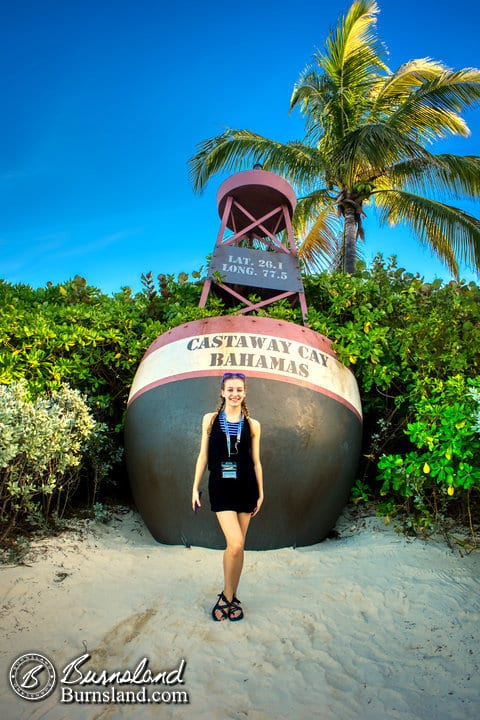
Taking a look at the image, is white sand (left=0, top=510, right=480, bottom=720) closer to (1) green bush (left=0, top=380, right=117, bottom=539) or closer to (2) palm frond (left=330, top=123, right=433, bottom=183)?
(1) green bush (left=0, top=380, right=117, bottom=539)

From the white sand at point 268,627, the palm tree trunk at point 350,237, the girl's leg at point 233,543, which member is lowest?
the white sand at point 268,627

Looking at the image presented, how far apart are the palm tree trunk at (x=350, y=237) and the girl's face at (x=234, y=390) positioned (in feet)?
27.6

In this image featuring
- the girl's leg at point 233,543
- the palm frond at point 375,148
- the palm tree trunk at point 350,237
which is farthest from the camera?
the palm tree trunk at point 350,237

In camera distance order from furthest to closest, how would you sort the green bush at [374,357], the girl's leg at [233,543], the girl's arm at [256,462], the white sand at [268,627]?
the green bush at [374,357]
the girl's arm at [256,462]
the girl's leg at [233,543]
the white sand at [268,627]

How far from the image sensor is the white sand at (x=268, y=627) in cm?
254

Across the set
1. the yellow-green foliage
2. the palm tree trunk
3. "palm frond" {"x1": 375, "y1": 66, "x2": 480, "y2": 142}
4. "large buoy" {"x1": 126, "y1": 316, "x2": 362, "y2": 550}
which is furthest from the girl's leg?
"palm frond" {"x1": 375, "y1": 66, "x2": 480, "y2": 142}

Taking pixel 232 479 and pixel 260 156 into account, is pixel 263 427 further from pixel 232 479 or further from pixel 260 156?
pixel 260 156

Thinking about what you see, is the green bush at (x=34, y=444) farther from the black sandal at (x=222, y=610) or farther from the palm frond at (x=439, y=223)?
the palm frond at (x=439, y=223)

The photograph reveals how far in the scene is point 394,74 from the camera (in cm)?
1180

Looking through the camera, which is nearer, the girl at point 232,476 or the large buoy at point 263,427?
the girl at point 232,476

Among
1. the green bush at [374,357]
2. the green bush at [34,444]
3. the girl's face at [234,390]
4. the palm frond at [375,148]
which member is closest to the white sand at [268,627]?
the green bush at [34,444]

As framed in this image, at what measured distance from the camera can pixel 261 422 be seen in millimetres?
4137

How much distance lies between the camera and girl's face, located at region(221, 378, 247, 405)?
3.28m

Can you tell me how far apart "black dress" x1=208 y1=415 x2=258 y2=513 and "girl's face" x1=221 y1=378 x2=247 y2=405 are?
0.51ft
